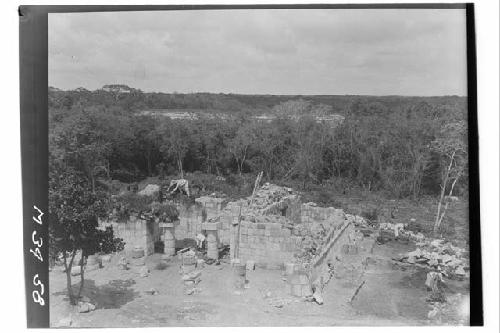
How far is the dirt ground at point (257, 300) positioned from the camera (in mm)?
6992

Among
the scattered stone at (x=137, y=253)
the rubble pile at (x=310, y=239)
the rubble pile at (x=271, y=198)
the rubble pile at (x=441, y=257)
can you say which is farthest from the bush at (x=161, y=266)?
the rubble pile at (x=441, y=257)

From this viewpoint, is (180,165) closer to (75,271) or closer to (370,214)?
(75,271)

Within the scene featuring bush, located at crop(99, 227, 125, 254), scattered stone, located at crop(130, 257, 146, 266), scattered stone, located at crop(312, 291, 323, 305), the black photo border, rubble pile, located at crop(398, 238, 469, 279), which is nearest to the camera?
the black photo border

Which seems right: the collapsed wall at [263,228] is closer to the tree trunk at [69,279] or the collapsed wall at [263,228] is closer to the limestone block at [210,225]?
→ the limestone block at [210,225]

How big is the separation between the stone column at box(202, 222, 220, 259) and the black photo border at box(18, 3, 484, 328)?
2060 mm

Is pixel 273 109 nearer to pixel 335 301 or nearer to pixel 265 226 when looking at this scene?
pixel 265 226

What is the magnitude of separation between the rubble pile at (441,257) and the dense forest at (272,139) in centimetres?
66

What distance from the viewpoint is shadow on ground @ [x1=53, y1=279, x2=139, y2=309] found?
7.10 m

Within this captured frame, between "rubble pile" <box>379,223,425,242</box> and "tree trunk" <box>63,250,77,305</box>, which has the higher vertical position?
"rubble pile" <box>379,223,425,242</box>

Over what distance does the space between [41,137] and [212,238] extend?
100 inches

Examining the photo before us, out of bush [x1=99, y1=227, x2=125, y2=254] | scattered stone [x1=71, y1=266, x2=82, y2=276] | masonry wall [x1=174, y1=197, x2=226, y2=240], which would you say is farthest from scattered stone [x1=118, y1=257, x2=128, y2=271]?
masonry wall [x1=174, y1=197, x2=226, y2=240]

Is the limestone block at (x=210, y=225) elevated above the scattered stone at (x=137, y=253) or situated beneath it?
elevated above

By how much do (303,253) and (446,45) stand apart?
3199 millimetres

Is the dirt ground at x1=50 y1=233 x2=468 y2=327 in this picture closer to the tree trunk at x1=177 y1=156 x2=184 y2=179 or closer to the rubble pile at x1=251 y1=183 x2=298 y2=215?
the rubble pile at x1=251 y1=183 x2=298 y2=215
